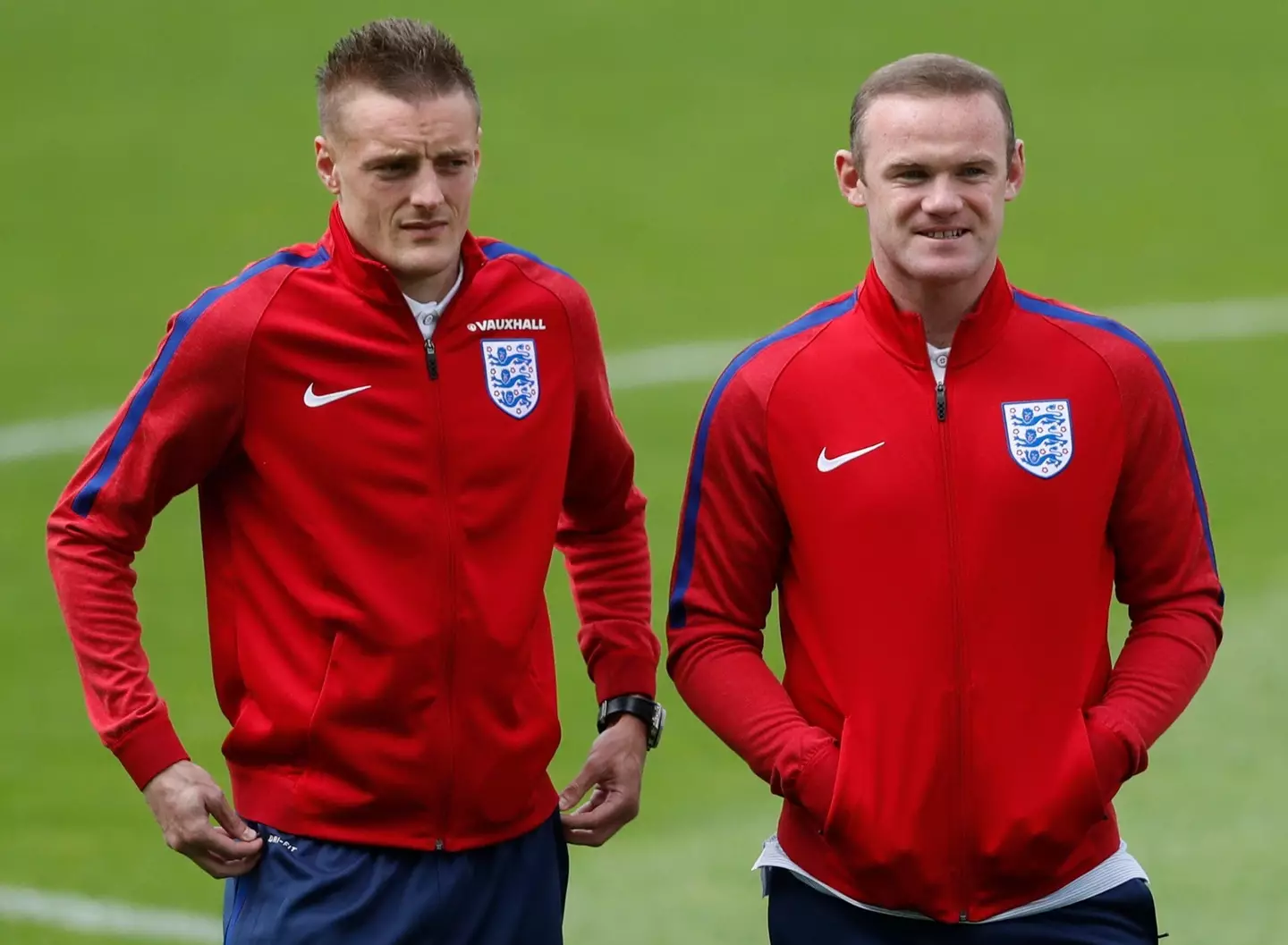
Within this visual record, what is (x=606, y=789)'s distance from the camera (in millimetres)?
3918

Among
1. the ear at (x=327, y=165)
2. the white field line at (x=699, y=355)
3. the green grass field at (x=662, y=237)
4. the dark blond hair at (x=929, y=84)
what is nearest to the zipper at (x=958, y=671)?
the dark blond hair at (x=929, y=84)

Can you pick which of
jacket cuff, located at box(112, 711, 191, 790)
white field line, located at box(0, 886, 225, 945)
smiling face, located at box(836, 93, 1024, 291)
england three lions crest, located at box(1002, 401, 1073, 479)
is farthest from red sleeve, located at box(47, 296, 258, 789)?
white field line, located at box(0, 886, 225, 945)

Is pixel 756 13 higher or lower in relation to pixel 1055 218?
higher

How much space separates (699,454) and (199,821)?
3.16ft

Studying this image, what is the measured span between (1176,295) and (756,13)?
445 centimetres

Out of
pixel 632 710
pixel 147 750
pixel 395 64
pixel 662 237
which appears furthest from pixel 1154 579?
pixel 662 237

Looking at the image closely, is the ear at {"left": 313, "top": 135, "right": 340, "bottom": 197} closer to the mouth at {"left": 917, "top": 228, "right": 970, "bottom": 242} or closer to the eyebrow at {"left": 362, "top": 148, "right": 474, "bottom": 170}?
the eyebrow at {"left": 362, "top": 148, "right": 474, "bottom": 170}

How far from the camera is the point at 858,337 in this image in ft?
11.8

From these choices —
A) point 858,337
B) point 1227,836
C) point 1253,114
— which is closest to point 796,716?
point 858,337

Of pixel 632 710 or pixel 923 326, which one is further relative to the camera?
pixel 632 710

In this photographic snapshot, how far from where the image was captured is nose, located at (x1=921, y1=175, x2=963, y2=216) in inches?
135

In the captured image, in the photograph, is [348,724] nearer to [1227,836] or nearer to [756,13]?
[1227,836]

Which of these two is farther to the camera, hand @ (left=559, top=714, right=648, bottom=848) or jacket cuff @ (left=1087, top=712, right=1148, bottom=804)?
hand @ (left=559, top=714, right=648, bottom=848)

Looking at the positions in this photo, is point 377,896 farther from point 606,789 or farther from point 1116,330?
point 1116,330
